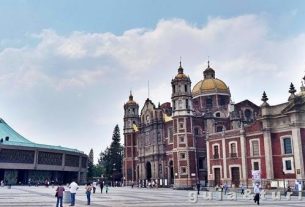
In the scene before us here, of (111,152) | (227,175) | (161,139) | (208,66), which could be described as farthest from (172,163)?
(111,152)

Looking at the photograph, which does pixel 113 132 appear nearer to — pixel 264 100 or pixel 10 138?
pixel 10 138

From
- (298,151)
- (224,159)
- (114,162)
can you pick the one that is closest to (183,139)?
(224,159)

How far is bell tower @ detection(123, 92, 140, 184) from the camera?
284ft

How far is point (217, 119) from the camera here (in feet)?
235

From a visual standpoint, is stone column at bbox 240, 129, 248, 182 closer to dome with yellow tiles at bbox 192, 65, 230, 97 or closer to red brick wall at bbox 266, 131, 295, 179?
red brick wall at bbox 266, 131, 295, 179

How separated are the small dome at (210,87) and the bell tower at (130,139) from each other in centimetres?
1566

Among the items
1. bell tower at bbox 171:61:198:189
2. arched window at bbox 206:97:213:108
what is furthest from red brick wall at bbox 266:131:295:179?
arched window at bbox 206:97:213:108

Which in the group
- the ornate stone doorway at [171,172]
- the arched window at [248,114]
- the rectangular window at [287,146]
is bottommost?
the ornate stone doorway at [171,172]

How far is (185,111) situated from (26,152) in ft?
137

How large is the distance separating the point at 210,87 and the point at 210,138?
20.2 metres

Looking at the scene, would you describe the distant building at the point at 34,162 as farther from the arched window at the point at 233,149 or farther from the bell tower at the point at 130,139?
the arched window at the point at 233,149

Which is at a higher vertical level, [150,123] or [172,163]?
[150,123]

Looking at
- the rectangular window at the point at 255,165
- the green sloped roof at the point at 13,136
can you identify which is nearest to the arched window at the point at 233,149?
the rectangular window at the point at 255,165

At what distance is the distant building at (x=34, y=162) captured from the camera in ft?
286
